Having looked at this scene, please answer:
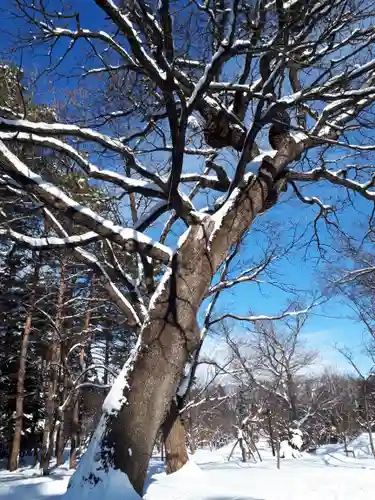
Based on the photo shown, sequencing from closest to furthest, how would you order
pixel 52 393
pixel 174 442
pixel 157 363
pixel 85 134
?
pixel 157 363, pixel 85 134, pixel 174 442, pixel 52 393

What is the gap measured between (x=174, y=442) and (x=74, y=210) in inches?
193

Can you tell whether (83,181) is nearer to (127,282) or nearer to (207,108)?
(127,282)

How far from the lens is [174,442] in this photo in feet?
22.0

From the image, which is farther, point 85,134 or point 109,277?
point 109,277

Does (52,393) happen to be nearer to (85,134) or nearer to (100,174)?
(100,174)

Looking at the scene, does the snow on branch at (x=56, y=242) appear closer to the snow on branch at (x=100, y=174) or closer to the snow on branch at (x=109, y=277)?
the snow on branch at (x=100, y=174)

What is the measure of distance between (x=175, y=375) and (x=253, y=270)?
213 inches

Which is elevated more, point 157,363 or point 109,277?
point 109,277

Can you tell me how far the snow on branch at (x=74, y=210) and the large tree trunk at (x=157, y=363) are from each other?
33 centimetres

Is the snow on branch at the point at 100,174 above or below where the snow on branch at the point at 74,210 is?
above

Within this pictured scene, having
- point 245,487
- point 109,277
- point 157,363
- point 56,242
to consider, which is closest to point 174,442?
point 245,487

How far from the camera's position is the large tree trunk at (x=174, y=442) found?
21.8 feet

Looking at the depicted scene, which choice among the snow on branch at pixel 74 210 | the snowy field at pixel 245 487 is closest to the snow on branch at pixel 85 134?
the snow on branch at pixel 74 210

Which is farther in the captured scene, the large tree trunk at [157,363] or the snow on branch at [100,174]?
the snow on branch at [100,174]
